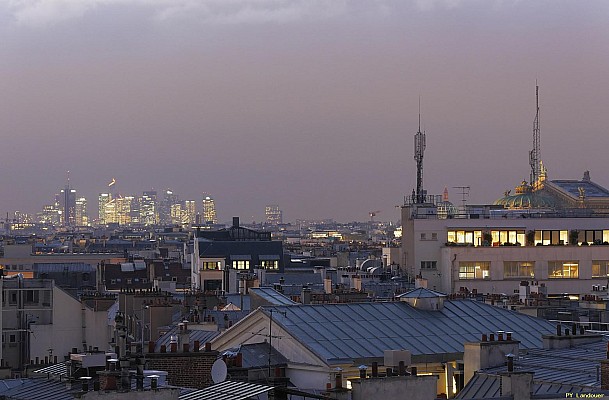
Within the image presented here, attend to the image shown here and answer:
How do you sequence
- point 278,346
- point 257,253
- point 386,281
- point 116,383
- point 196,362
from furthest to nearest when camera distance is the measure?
1. point 257,253
2. point 386,281
3. point 278,346
4. point 196,362
5. point 116,383

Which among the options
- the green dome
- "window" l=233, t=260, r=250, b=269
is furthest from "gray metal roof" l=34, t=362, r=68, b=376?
the green dome

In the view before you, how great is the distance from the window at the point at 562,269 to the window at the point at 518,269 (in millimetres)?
1207

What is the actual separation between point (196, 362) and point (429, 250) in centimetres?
6541

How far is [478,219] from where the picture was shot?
10088cm

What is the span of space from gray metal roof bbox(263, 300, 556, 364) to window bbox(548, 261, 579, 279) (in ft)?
157

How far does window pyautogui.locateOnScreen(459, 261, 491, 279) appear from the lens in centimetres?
9569

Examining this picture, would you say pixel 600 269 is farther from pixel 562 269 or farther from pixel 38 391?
pixel 38 391

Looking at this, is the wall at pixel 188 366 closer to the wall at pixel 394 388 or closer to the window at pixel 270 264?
the wall at pixel 394 388

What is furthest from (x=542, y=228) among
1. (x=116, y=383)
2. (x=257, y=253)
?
(x=116, y=383)

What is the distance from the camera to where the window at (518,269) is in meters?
96.1

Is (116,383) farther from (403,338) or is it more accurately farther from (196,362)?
(403,338)

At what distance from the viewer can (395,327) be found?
4519 cm

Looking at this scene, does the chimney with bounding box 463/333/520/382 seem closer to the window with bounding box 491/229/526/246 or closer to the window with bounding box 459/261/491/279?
the window with bounding box 459/261/491/279

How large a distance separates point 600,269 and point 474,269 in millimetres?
7218
